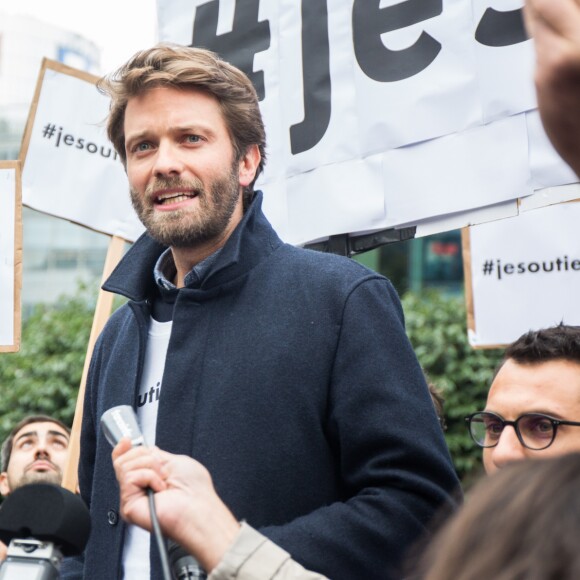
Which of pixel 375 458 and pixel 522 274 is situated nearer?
pixel 375 458

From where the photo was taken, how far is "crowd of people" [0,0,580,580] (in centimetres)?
193

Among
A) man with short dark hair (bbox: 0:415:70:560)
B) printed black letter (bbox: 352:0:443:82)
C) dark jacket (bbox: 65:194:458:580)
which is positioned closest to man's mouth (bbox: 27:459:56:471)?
man with short dark hair (bbox: 0:415:70:560)

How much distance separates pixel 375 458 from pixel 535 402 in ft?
3.24

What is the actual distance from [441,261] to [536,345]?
27.7m

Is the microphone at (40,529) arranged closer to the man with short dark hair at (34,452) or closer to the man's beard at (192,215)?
the man's beard at (192,215)

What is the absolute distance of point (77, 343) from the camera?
16.3 meters

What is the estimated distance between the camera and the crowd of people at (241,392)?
1.93m

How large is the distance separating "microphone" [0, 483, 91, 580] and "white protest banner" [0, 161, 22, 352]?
8.59ft

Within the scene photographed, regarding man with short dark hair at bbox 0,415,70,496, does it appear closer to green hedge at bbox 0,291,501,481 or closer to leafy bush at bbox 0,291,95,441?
green hedge at bbox 0,291,501,481

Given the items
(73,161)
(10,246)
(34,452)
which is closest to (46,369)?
(34,452)

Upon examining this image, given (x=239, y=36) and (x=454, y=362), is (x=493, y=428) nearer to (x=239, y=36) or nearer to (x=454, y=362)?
(x=239, y=36)

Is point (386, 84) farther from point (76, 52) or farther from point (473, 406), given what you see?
point (76, 52)

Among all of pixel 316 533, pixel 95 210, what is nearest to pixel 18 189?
pixel 95 210

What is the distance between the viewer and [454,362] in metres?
13.4
